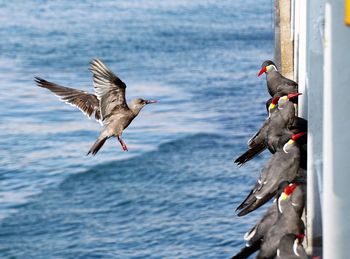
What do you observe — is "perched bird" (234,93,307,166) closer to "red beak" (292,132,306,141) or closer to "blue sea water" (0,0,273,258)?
"red beak" (292,132,306,141)

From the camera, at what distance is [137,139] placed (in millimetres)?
21906

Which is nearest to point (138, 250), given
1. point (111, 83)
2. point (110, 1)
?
point (111, 83)

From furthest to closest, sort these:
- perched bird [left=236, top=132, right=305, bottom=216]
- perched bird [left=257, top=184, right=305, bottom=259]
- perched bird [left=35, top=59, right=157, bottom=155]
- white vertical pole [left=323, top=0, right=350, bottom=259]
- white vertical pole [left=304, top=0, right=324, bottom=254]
→ perched bird [left=35, top=59, right=157, bottom=155] < perched bird [left=236, top=132, right=305, bottom=216] < perched bird [left=257, top=184, right=305, bottom=259] < white vertical pole [left=304, top=0, right=324, bottom=254] < white vertical pole [left=323, top=0, right=350, bottom=259]

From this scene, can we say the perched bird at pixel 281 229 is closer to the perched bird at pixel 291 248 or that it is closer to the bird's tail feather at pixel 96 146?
the perched bird at pixel 291 248

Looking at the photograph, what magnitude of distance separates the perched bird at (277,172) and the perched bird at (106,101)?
105 centimetres

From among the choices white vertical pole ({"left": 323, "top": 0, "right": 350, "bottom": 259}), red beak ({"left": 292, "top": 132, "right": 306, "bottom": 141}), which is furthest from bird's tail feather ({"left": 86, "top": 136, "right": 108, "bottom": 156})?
white vertical pole ({"left": 323, "top": 0, "right": 350, "bottom": 259})

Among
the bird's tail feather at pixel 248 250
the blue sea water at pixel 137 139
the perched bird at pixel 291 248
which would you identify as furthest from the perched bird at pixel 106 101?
the blue sea water at pixel 137 139

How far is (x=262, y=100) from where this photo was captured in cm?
2406

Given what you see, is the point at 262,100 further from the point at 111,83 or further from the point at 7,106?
the point at 111,83

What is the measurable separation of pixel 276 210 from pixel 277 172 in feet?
2.55

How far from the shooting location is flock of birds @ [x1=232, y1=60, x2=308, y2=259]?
7344 mm

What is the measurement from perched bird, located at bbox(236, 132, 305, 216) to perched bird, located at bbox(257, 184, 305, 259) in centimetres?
104

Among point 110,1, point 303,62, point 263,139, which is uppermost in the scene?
point 303,62

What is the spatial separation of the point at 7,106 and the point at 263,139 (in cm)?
1478
